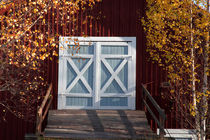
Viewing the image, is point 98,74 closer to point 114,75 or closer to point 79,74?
point 114,75

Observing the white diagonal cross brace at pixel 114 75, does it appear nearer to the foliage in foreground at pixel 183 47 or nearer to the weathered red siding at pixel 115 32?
the weathered red siding at pixel 115 32

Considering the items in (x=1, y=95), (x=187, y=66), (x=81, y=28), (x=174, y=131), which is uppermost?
(x=81, y=28)

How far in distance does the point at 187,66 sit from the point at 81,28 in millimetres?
3805

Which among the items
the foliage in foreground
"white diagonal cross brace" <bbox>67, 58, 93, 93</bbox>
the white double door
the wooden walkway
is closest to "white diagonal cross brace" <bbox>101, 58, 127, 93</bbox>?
the white double door

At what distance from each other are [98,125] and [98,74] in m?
2.05

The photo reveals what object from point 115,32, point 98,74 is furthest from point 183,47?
point 98,74

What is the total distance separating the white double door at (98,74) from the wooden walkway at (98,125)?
468 mm

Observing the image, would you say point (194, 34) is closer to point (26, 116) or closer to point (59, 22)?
point (59, 22)

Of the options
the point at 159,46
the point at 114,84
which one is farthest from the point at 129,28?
the point at 114,84

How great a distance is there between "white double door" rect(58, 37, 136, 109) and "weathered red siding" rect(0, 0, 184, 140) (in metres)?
0.21

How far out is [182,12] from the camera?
9180 mm

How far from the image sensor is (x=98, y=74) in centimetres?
950

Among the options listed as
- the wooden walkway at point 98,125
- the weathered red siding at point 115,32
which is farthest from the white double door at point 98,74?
the wooden walkway at point 98,125

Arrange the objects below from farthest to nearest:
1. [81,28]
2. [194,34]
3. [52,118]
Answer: [81,28]
[194,34]
[52,118]
